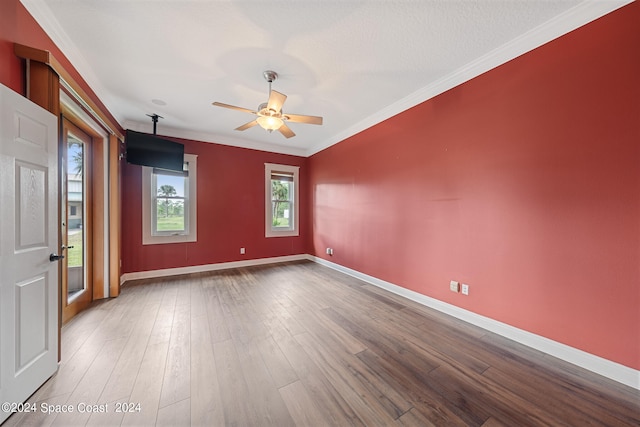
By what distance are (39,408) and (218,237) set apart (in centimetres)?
334

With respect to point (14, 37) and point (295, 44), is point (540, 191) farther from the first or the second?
point (14, 37)

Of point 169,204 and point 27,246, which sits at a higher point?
point 169,204

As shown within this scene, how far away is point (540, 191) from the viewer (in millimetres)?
2004

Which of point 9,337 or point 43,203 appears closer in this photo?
point 9,337

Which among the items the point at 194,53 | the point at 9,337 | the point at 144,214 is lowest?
the point at 9,337

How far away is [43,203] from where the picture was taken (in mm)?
1606

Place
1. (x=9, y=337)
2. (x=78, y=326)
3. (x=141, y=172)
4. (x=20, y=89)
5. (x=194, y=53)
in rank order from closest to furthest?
(x=9, y=337) < (x=20, y=89) < (x=194, y=53) < (x=78, y=326) < (x=141, y=172)

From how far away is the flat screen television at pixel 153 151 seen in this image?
3492 mm

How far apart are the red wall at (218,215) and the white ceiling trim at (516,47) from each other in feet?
10.4

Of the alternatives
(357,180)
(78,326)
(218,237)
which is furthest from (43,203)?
(357,180)

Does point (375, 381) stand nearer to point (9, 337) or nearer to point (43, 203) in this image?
point (9, 337)

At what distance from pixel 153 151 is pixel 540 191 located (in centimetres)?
508

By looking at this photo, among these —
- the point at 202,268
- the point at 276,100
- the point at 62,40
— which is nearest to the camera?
the point at 62,40

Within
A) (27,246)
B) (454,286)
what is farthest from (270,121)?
(454,286)
